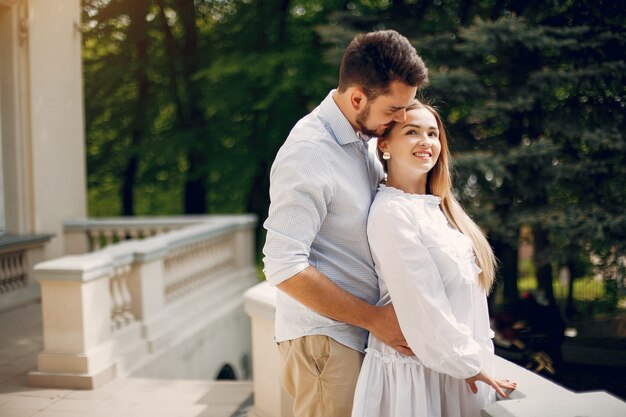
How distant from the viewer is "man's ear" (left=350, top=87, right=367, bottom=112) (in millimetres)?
2457

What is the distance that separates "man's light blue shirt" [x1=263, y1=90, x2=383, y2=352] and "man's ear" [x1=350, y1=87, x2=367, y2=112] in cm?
7

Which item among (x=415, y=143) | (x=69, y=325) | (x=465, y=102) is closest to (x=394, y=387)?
(x=415, y=143)

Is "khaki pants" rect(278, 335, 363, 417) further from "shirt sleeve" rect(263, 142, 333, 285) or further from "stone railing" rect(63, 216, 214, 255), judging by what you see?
"stone railing" rect(63, 216, 214, 255)

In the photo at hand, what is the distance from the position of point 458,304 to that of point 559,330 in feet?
14.4

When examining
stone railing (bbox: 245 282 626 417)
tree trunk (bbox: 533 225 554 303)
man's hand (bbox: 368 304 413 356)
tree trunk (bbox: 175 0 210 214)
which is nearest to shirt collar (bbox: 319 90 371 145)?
man's hand (bbox: 368 304 413 356)

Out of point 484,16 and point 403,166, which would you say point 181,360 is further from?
point 484,16

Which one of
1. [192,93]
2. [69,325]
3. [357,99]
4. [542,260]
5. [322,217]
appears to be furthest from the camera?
[192,93]

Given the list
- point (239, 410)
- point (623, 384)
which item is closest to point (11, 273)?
point (239, 410)

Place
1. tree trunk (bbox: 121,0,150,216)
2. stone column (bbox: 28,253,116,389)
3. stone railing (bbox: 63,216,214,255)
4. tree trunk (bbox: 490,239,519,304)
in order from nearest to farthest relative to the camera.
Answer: stone column (bbox: 28,253,116,389), tree trunk (bbox: 490,239,519,304), stone railing (bbox: 63,216,214,255), tree trunk (bbox: 121,0,150,216)

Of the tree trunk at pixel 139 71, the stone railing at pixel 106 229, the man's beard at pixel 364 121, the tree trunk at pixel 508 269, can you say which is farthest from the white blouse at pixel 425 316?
the tree trunk at pixel 139 71

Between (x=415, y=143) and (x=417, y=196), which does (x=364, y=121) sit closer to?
(x=415, y=143)

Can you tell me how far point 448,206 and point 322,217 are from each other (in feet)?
1.93

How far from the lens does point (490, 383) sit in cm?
246

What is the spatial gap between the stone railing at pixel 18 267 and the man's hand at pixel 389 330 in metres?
6.06
